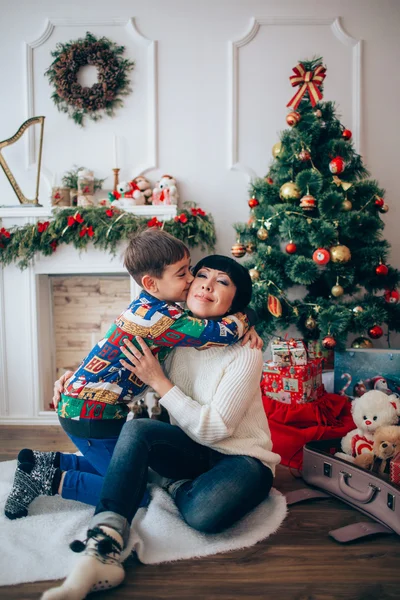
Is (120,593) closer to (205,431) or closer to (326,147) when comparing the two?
(205,431)

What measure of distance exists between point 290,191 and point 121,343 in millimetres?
1378

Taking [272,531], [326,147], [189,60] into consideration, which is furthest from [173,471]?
[189,60]

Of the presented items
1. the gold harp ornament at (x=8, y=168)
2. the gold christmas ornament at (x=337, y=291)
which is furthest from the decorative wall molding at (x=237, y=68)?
the gold harp ornament at (x=8, y=168)

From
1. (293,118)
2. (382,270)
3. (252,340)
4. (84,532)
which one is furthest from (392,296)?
(84,532)

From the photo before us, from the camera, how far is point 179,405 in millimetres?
1491

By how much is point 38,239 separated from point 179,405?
1.68 m

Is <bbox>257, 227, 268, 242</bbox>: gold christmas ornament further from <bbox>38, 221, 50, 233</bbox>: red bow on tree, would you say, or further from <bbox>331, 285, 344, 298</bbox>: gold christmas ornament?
<bbox>38, 221, 50, 233</bbox>: red bow on tree

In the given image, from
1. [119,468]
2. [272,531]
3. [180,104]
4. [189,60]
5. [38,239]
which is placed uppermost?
[189,60]

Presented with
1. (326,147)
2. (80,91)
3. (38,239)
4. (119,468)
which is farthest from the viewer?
(80,91)

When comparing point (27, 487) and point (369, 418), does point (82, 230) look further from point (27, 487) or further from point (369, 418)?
point (369, 418)

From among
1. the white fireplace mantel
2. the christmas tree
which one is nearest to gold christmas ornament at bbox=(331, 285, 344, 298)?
the christmas tree

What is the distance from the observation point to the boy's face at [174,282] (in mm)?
1569

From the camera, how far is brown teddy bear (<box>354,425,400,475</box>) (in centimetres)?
166

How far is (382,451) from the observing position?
5.45 ft
